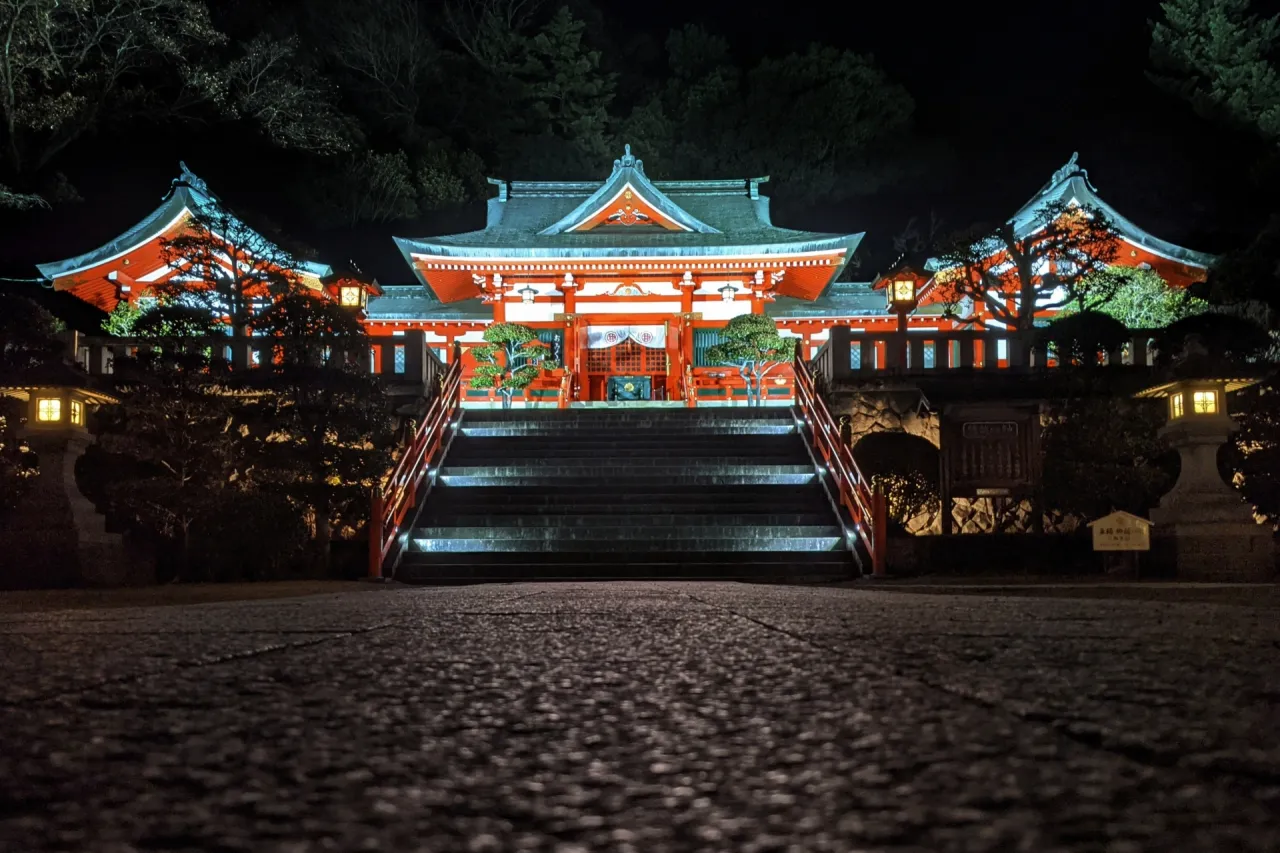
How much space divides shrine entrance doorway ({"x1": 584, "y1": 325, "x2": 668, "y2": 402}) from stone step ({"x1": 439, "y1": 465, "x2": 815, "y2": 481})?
9253 mm

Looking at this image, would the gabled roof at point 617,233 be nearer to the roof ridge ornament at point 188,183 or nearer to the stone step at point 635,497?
the roof ridge ornament at point 188,183

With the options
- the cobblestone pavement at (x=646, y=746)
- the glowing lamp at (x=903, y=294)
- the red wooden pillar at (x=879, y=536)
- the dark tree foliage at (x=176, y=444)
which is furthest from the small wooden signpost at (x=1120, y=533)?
the dark tree foliage at (x=176, y=444)

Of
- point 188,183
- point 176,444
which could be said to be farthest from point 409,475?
point 188,183

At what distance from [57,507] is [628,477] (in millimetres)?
5736

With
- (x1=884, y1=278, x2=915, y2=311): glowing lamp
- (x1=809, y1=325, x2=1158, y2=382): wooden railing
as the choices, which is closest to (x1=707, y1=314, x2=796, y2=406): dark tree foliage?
(x1=884, y1=278, x2=915, y2=311): glowing lamp

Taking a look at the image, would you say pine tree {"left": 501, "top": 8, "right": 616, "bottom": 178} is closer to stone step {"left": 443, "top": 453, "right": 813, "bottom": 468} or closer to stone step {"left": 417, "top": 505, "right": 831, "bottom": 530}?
stone step {"left": 443, "top": 453, "right": 813, "bottom": 468}

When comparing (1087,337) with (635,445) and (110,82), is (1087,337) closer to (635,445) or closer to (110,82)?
(635,445)

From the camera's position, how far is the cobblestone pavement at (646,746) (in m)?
0.85

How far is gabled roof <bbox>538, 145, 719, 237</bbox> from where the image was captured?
20.9m

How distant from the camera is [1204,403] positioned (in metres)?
9.41

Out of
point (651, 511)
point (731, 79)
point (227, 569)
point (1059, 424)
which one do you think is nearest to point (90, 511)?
point (227, 569)

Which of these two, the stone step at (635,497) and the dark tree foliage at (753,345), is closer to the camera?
the stone step at (635,497)

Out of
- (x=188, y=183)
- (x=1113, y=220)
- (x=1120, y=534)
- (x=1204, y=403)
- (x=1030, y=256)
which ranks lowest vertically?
(x=1120, y=534)

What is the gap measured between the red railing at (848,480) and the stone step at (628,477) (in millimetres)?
462
